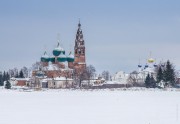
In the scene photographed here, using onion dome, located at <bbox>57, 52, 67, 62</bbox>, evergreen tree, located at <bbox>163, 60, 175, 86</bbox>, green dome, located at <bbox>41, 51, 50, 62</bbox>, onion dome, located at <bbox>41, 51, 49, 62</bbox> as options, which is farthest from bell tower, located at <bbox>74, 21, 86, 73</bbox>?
evergreen tree, located at <bbox>163, 60, 175, 86</bbox>

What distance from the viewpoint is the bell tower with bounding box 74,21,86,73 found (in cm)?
13112

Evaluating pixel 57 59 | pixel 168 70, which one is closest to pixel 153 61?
pixel 57 59

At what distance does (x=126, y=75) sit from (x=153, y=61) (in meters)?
25.7

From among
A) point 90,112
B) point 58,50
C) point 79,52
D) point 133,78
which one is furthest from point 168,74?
point 90,112

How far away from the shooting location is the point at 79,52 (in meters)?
133

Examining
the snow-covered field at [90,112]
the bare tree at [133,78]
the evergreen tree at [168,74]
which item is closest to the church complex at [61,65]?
the bare tree at [133,78]

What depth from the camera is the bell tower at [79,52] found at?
13112 centimetres

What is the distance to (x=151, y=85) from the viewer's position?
338 feet

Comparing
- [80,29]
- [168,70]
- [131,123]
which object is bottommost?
[131,123]

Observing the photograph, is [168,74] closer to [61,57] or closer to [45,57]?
[61,57]

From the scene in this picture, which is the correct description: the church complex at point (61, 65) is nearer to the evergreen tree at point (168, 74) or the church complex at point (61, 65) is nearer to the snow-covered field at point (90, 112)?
the evergreen tree at point (168, 74)

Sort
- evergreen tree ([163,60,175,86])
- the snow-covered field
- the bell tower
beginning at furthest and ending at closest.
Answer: the bell tower
evergreen tree ([163,60,175,86])
the snow-covered field

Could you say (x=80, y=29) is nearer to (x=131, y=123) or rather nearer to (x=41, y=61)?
(x=41, y=61)

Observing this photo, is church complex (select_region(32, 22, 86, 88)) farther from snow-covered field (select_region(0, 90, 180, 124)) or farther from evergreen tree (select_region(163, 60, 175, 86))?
snow-covered field (select_region(0, 90, 180, 124))
